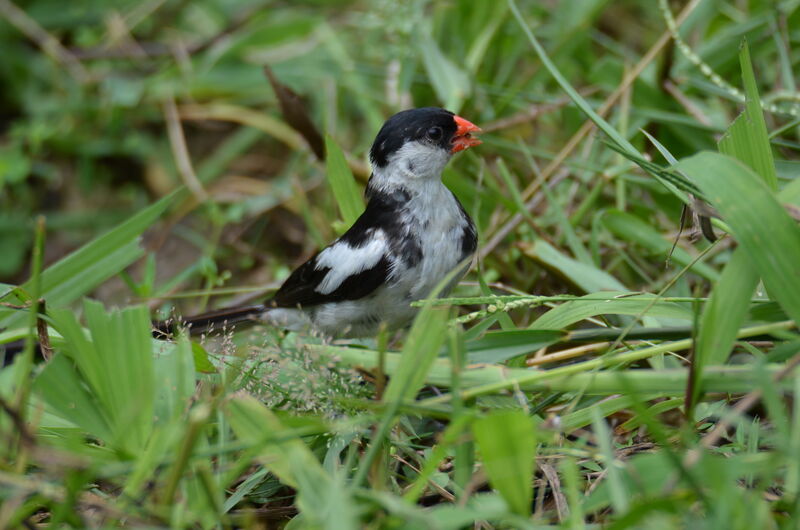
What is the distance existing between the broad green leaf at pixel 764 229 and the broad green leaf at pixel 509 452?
1.88 feet

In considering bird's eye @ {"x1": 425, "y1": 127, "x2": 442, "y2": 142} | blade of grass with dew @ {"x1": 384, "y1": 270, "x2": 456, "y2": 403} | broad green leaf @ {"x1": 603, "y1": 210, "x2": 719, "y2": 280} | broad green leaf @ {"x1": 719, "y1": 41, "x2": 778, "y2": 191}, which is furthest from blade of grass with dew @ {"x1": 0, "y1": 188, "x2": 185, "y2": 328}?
broad green leaf @ {"x1": 719, "y1": 41, "x2": 778, "y2": 191}

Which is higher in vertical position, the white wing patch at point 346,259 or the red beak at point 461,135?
the red beak at point 461,135

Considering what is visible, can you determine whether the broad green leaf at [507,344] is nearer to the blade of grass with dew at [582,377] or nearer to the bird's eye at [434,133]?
the blade of grass with dew at [582,377]

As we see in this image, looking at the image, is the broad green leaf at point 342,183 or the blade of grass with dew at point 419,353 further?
the broad green leaf at point 342,183

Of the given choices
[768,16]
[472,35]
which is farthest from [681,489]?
[472,35]

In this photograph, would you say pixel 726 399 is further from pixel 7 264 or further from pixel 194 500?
pixel 7 264

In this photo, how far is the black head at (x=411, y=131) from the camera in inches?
109

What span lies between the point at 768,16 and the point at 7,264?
373 cm

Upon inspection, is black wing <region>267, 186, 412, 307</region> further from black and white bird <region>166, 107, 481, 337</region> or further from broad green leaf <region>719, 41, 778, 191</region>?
broad green leaf <region>719, 41, 778, 191</region>

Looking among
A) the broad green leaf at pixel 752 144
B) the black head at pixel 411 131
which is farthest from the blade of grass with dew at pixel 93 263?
the broad green leaf at pixel 752 144

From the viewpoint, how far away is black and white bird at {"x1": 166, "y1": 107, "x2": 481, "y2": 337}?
8.45ft

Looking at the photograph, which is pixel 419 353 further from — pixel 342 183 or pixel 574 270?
pixel 342 183

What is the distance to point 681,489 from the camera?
1.46 metres

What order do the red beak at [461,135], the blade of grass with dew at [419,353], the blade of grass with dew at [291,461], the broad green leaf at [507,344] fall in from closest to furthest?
the blade of grass with dew at [291,461], the blade of grass with dew at [419,353], the broad green leaf at [507,344], the red beak at [461,135]
